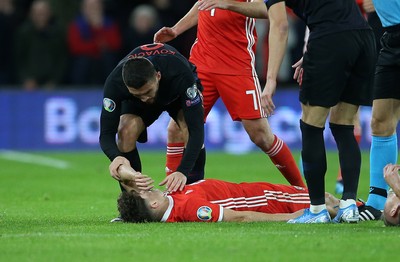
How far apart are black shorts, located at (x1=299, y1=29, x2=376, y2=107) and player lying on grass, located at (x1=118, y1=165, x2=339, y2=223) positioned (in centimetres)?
104

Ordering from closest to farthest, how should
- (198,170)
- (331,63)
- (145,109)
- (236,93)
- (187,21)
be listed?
(331,63), (145,109), (198,170), (236,93), (187,21)

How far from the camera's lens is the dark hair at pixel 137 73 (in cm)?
803

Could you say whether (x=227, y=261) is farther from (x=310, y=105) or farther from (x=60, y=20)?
(x=60, y=20)

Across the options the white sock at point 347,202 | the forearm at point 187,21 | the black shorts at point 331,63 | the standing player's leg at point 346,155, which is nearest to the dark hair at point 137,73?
the black shorts at point 331,63

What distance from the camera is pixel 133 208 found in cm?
824

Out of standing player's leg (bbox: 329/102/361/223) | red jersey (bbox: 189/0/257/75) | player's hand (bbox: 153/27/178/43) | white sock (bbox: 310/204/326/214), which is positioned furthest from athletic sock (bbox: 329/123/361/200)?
player's hand (bbox: 153/27/178/43)

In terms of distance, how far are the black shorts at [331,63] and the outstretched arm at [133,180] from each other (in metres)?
1.37

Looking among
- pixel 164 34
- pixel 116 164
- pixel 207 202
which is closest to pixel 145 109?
pixel 116 164

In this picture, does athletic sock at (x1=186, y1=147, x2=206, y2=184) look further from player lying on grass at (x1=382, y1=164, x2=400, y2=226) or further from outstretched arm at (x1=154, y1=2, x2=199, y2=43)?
player lying on grass at (x1=382, y1=164, x2=400, y2=226)

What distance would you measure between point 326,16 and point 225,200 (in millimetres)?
1716

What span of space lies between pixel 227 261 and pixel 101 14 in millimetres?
12762

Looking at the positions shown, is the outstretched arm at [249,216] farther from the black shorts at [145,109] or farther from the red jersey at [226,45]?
the red jersey at [226,45]

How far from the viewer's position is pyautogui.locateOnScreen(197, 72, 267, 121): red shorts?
32.7ft

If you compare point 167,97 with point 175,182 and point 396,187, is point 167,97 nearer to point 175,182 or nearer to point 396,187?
point 175,182
